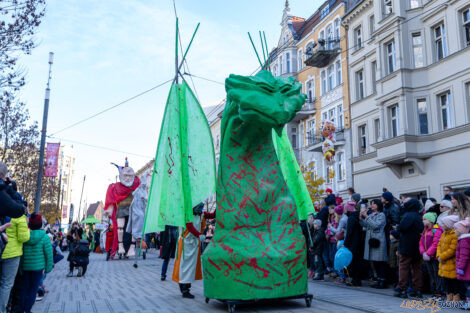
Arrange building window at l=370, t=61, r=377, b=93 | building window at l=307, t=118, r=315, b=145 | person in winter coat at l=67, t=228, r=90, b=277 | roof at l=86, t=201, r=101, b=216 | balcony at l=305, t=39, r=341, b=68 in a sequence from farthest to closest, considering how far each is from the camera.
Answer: roof at l=86, t=201, r=101, b=216, building window at l=307, t=118, r=315, b=145, balcony at l=305, t=39, r=341, b=68, building window at l=370, t=61, r=377, b=93, person in winter coat at l=67, t=228, r=90, b=277

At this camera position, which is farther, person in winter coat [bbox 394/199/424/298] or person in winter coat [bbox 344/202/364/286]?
person in winter coat [bbox 344/202/364/286]

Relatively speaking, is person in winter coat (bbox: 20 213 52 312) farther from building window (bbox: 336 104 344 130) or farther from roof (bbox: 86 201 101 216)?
roof (bbox: 86 201 101 216)

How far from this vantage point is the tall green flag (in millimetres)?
6332

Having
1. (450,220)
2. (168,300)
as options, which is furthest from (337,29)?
(168,300)

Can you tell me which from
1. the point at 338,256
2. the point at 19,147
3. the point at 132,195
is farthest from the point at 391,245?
the point at 19,147

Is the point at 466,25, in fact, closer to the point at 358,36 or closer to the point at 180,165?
the point at 358,36

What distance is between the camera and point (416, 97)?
2036cm

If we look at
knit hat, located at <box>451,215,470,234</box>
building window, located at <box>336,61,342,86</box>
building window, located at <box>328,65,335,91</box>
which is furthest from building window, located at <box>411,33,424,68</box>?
knit hat, located at <box>451,215,470,234</box>

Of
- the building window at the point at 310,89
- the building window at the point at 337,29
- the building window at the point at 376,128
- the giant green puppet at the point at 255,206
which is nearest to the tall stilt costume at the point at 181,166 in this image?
the giant green puppet at the point at 255,206

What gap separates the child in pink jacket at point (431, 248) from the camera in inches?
277

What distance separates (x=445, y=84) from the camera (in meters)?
19.0

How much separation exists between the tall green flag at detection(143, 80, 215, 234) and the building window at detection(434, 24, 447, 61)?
1623 cm

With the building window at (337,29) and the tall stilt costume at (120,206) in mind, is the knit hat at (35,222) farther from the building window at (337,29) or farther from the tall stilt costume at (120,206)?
the building window at (337,29)

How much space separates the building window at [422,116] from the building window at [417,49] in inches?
70.7
